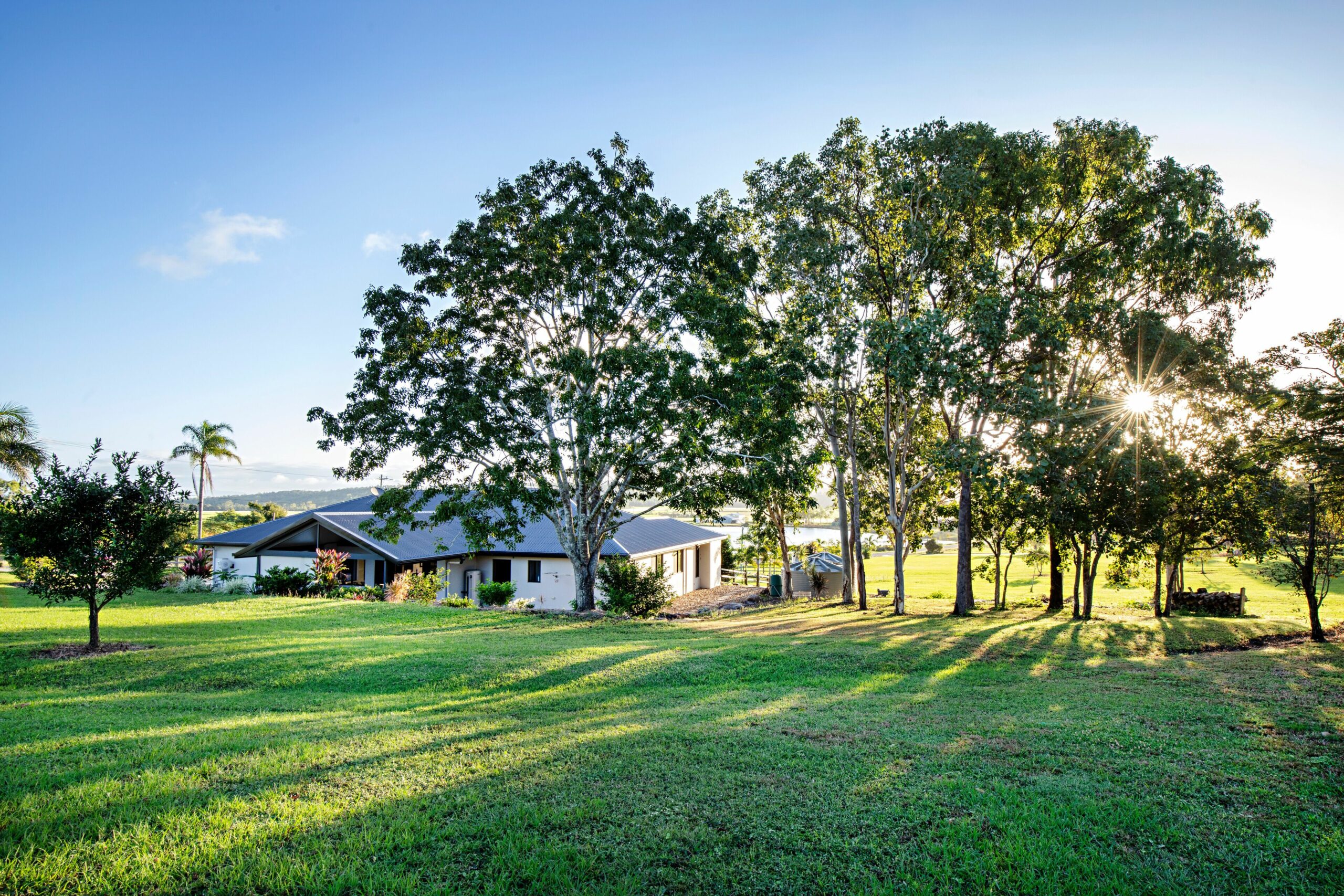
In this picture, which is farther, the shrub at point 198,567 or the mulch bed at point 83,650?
the shrub at point 198,567

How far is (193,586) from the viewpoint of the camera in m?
26.1

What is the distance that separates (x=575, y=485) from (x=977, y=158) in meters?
17.1

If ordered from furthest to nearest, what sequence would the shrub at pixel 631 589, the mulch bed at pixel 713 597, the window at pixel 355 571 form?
the mulch bed at pixel 713 597, the window at pixel 355 571, the shrub at pixel 631 589

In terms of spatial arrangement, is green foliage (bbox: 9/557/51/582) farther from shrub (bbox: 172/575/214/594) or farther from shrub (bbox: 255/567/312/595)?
shrub (bbox: 172/575/214/594)

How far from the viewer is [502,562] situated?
101 feet

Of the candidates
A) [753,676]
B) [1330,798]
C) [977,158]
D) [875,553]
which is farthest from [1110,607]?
[875,553]

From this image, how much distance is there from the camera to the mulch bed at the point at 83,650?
11.7m

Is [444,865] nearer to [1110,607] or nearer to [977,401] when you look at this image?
[977,401]

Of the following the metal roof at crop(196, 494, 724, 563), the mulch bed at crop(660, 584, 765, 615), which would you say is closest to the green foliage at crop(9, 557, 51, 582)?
the metal roof at crop(196, 494, 724, 563)

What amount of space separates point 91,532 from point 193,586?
1698 cm

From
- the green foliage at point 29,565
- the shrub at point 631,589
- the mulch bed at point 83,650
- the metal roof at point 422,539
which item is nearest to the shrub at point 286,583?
the metal roof at point 422,539

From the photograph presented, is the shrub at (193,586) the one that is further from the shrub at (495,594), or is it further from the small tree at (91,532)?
the small tree at (91,532)

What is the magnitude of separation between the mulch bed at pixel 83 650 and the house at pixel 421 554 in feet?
47.8

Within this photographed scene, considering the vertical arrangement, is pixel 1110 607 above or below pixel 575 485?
below
